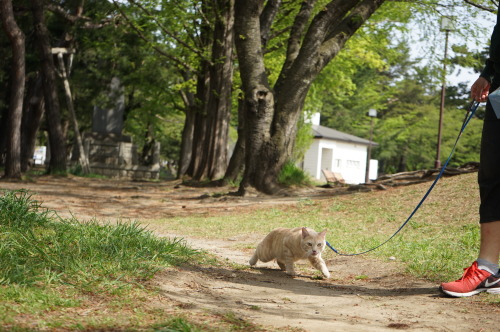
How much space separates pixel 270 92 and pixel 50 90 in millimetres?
11967

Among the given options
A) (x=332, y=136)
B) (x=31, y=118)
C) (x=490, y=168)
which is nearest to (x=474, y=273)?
(x=490, y=168)

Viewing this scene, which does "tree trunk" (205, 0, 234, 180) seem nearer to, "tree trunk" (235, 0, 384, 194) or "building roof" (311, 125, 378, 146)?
"tree trunk" (235, 0, 384, 194)

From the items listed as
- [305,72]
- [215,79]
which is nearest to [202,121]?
[215,79]

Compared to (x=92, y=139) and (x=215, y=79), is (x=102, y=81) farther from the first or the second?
(x=215, y=79)

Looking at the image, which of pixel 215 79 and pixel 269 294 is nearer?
pixel 269 294

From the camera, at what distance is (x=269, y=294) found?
508 centimetres

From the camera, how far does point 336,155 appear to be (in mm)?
58750

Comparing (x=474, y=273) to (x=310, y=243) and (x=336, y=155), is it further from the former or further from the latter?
(x=336, y=155)

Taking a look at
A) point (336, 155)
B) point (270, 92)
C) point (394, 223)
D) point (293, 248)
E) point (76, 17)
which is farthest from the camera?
point (336, 155)

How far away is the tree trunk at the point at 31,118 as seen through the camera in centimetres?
2970

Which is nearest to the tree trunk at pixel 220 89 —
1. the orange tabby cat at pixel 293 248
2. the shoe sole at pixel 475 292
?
the orange tabby cat at pixel 293 248

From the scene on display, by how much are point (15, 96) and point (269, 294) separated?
15.9 m

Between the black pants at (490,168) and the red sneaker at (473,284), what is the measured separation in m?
0.46

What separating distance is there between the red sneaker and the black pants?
0.46m
